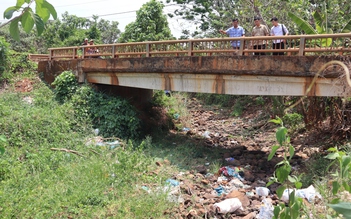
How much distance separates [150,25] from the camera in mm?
18000

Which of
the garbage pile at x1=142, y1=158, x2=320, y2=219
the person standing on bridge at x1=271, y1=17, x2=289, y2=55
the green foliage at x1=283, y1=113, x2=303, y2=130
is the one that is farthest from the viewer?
the green foliage at x1=283, y1=113, x2=303, y2=130

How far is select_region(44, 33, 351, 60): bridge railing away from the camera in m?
7.58

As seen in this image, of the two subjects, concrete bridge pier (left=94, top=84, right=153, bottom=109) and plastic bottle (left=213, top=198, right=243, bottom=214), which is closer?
plastic bottle (left=213, top=198, right=243, bottom=214)

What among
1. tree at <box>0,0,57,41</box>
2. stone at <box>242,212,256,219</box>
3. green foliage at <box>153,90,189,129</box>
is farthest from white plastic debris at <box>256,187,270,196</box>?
tree at <box>0,0,57,41</box>

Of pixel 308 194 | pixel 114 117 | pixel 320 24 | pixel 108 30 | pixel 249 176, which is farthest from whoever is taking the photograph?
pixel 108 30

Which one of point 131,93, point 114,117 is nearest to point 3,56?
point 131,93

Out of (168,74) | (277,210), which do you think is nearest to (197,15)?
(168,74)

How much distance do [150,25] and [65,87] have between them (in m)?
7.06

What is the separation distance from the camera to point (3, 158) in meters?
8.05

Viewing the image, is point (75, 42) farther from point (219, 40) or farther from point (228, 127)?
point (219, 40)

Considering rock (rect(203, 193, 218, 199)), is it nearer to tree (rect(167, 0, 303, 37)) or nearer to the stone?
the stone

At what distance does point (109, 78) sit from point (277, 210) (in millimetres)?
10860

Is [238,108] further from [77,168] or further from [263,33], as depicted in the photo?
[77,168]

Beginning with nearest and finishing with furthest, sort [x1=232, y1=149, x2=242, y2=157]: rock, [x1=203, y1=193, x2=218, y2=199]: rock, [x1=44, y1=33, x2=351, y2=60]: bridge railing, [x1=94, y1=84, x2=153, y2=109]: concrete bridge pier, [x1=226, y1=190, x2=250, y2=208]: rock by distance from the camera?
[x1=226, y1=190, x2=250, y2=208]: rock → [x1=203, y1=193, x2=218, y2=199]: rock → [x1=44, y1=33, x2=351, y2=60]: bridge railing → [x1=232, y1=149, x2=242, y2=157]: rock → [x1=94, y1=84, x2=153, y2=109]: concrete bridge pier
